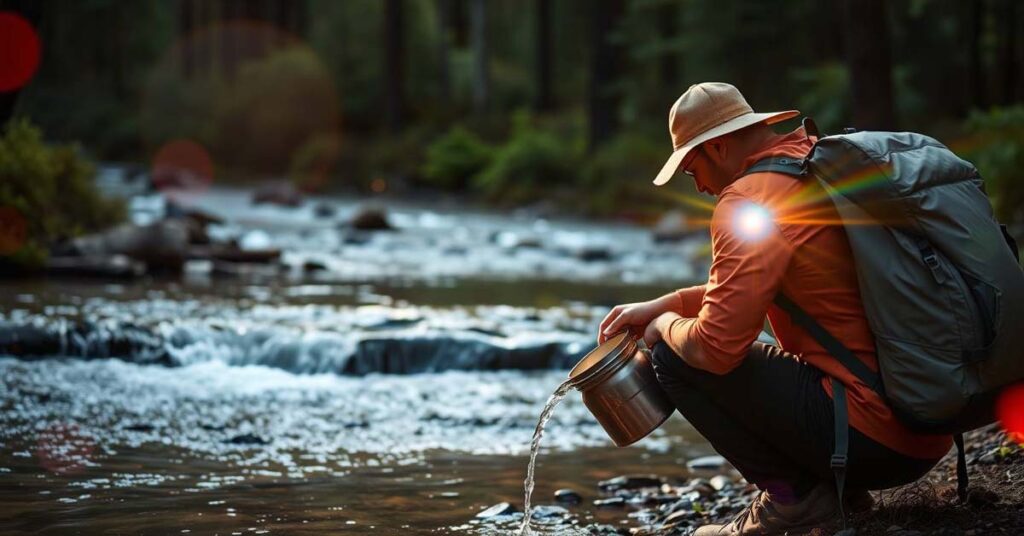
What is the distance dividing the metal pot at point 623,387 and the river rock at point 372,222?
17.7 meters

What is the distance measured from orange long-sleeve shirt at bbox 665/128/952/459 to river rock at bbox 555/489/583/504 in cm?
191

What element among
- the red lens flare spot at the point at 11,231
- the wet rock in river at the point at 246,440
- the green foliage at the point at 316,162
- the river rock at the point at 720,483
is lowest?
the river rock at the point at 720,483

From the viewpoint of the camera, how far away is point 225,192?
33031mm

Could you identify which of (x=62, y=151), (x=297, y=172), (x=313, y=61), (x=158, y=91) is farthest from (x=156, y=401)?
(x=158, y=91)

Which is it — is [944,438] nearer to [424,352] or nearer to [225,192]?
Result: [424,352]

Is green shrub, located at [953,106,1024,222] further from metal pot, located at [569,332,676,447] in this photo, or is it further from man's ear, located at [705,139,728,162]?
man's ear, located at [705,139,728,162]

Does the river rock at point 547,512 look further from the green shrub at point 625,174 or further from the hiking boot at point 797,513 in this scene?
Result: the green shrub at point 625,174

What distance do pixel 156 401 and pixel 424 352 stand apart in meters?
2.41

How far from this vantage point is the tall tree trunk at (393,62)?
38.7m

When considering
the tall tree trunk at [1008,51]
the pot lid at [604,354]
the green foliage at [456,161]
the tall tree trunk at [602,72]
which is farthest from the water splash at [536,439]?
the green foliage at [456,161]

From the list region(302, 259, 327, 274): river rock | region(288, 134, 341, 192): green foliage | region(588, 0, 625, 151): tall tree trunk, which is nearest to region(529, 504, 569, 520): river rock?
region(302, 259, 327, 274): river rock

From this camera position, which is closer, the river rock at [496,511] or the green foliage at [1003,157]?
the river rock at [496,511]

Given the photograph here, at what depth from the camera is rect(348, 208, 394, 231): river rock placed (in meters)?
22.0

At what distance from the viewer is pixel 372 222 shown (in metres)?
22.1
